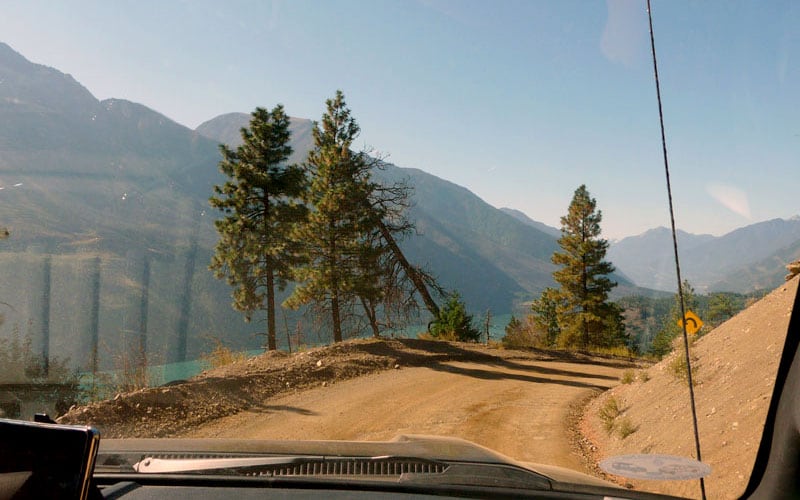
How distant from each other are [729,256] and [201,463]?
4427 millimetres

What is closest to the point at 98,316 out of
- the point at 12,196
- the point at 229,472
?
the point at 12,196

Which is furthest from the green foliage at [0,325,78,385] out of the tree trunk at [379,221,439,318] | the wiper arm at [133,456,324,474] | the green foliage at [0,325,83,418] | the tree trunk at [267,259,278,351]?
the tree trunk at [379,221,439,318]

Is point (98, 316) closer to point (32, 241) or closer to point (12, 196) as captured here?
point (32, 241)

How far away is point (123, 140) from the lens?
5422mm

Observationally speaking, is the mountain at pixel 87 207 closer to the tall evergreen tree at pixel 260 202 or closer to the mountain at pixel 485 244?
the tall evergreen tree at pixel 260 202

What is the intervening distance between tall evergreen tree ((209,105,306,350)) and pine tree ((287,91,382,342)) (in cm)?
31

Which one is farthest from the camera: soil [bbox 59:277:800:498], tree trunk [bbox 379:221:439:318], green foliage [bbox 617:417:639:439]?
tree trunk [bbox 379:221:439:318]

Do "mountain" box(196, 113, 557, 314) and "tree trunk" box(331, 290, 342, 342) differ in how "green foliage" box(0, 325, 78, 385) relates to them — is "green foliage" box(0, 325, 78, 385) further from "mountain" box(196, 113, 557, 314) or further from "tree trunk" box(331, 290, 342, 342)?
"tree trunk" box(331, 290, 342, 342)

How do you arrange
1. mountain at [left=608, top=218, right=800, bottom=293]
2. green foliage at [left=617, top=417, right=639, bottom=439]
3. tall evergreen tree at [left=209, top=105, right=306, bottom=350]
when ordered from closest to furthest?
mountain at [left=608, top=218, right=800, bottom=293], green foliage at [left=617, top=417, right=639, bottom=439], tall evergreen tree at [left=209, top=105, right=306, bottom=350]

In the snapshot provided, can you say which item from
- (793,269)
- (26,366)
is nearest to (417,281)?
(26,366)

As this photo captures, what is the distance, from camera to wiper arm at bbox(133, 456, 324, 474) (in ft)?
6.89

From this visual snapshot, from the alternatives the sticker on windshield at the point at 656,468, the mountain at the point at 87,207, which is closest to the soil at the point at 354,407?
the mountain at the point at 87,207

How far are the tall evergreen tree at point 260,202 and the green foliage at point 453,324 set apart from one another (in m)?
5.34

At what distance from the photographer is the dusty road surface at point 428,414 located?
424cm
